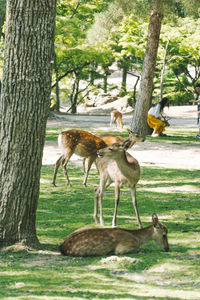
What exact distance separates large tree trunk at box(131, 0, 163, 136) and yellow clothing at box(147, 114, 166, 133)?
0.67 ft

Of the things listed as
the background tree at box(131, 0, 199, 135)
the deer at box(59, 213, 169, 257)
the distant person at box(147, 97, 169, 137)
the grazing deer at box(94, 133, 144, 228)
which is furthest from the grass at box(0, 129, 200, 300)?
the distant person at box(147, 97, 169, 137)

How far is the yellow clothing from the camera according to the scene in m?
18.5

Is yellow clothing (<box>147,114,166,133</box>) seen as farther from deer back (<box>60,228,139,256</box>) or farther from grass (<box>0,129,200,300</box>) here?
deer back (<box>60,228,139,256</box>)

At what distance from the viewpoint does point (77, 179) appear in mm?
11031

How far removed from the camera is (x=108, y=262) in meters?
5.13

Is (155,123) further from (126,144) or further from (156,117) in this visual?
(126,144)

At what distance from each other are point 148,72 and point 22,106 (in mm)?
12638

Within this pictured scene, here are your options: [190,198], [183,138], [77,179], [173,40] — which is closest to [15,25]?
[190,198]

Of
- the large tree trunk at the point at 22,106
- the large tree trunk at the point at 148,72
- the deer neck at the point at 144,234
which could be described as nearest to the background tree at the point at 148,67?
the large tree trunk at the point at 148,72

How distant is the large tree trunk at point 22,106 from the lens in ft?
18.2

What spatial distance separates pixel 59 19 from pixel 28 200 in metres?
21.5

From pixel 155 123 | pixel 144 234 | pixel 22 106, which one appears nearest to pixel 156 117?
pixel 155 123

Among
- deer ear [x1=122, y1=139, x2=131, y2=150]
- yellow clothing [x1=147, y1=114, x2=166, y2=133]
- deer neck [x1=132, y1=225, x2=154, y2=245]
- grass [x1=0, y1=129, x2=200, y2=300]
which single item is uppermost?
deer ear [x1=122, y1=139, x2=131, y2=150]

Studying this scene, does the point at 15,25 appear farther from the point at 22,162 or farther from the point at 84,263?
the point at 84,263
